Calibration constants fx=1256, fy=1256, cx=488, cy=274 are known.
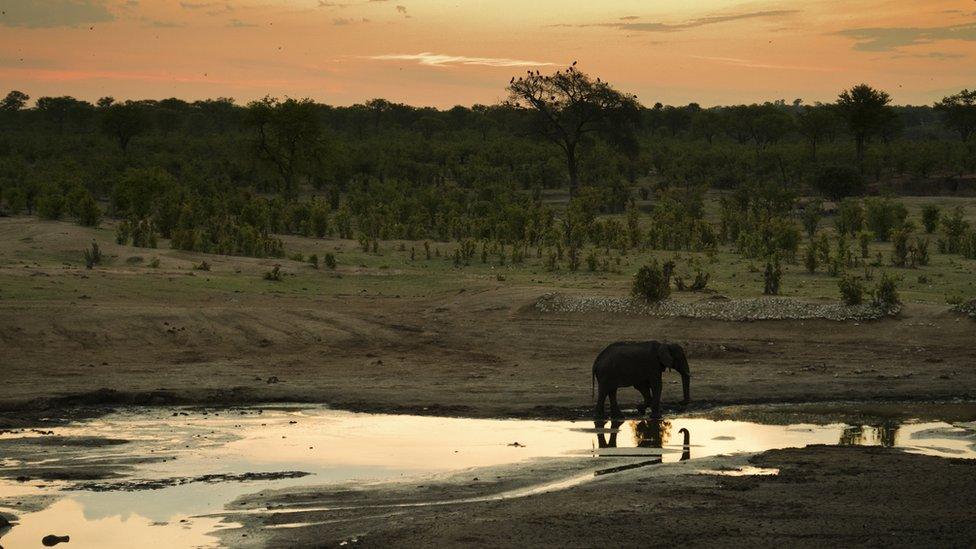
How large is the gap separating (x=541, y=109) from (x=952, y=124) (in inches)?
1684

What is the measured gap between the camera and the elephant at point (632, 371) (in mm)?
18641

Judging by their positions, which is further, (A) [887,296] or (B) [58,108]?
(B) [58,108]

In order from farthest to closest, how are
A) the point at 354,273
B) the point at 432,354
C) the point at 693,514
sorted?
the point at 354,273 → the point at 432,354 → the point at 693,514

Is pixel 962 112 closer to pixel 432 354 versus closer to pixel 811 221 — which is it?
pixel 811 221

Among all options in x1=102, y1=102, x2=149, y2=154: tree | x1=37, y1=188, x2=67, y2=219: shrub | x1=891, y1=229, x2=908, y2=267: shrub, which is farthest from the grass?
x1=102, y1=102, x2=149, y2=154: tree

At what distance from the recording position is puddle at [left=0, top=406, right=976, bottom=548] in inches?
507

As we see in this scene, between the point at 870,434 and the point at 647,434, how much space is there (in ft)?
10.1

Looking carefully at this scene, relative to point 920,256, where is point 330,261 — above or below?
below

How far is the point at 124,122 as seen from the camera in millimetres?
88375

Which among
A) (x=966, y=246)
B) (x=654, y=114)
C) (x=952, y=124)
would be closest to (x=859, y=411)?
(x=966, y=246)

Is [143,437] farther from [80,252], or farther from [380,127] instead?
[380,127]

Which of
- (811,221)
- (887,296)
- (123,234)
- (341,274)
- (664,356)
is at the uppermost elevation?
(811,221)

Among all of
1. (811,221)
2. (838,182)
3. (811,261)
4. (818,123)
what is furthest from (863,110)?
(811,261)

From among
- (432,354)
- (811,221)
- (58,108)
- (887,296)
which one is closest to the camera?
(432,354)
